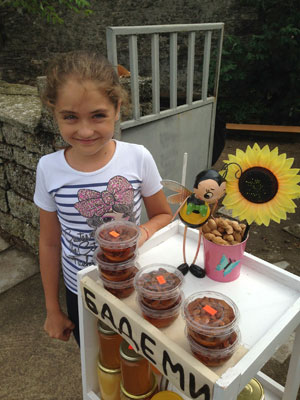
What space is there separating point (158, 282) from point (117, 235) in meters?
0.18

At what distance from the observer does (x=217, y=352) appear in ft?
2.54

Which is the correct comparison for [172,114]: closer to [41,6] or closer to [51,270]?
[51,270]

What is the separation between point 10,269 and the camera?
302 centimetres

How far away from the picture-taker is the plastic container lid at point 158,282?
2.91 ft

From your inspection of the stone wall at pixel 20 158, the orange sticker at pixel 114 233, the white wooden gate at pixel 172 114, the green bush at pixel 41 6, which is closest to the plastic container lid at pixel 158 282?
the orange sticker at pixel 114 233

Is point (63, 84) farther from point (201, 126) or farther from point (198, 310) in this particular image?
point (201, 126)

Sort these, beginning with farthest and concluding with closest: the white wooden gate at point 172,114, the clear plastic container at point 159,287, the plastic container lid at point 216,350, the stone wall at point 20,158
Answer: the stone wall at point 20,158
the white wooden gate at point 172,114
the clear plastic container at point 159,287
the plastic container lid at point 216,350

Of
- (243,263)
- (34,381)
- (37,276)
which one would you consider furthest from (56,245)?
(37,276)

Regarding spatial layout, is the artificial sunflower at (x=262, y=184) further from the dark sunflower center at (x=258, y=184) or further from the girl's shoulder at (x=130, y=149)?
the girl's shoulder at (x=130, y=149)

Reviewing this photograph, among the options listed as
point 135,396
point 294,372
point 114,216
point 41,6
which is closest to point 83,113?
point 114,216

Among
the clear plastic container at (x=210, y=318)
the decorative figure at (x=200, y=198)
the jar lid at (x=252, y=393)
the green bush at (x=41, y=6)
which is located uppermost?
the green bush at (x=41, y=6)

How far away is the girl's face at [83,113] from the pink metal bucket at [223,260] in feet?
1.68

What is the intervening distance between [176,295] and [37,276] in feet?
7.66

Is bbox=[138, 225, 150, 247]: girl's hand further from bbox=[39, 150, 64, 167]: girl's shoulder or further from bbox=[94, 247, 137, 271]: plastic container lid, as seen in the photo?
bbox=[39, 150, 64, 167]: girl's shoulder
